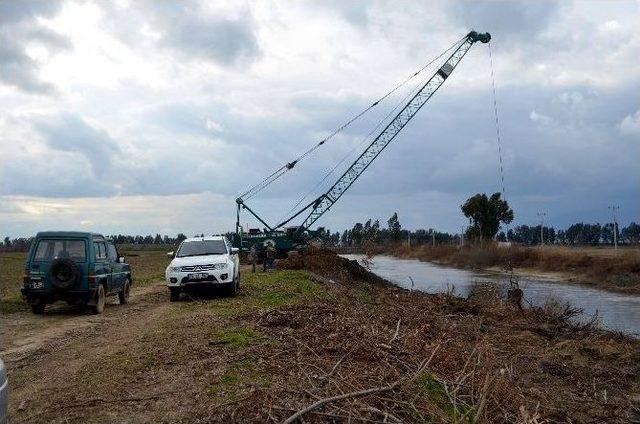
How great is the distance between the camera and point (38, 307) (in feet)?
49.7

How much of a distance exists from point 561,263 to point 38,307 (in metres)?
49.3

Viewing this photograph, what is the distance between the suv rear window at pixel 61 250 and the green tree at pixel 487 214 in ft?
252

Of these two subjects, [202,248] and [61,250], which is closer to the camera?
[61,250]

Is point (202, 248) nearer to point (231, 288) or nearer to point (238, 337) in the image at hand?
point (231, 288)

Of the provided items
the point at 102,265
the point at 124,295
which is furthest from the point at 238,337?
the point at 124,295

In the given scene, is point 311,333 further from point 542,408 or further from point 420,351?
point 542,408

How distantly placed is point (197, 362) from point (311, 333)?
7.66 ft

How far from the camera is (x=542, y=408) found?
28.1 ft

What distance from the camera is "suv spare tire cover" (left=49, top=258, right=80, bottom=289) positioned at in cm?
1430

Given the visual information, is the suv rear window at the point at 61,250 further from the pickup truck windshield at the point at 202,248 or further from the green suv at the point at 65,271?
the pickup truck windshield at the point at 202,248

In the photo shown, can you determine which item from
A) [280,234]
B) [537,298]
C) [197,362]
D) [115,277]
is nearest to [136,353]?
[197,362]

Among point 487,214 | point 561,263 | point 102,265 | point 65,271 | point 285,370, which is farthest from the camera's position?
point 487,214

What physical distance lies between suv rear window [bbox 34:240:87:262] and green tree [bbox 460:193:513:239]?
76.8 m

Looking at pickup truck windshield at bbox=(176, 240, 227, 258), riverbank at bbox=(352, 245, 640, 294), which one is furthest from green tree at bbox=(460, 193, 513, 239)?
pickup truck windshield at bbox=(176, 240, 227, 258)
